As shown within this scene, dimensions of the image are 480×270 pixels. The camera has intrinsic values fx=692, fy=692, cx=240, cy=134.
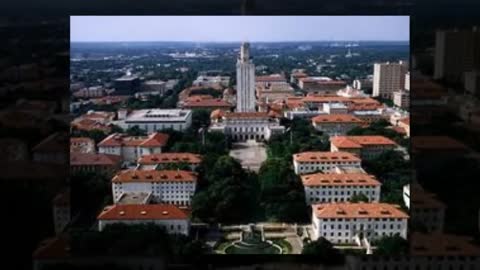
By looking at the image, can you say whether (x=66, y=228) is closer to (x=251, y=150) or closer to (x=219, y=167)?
(x=219, y=167)

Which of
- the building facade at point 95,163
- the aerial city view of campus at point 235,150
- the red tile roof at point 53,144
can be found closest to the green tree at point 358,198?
the aerial city view of campus at point 235,150

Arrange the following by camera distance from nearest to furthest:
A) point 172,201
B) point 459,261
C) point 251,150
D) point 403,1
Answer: point 403,1 → point 459,261 → point 172,201 → point 251,150

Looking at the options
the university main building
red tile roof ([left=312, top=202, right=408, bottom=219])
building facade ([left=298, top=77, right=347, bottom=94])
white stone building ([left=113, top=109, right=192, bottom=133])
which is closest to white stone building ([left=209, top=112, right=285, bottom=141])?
the university main building

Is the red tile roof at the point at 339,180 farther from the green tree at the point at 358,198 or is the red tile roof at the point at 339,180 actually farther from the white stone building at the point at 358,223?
the white stone building at the point at 358,223

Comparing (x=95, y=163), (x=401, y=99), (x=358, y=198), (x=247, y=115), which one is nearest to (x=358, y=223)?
(x=358, y=198)

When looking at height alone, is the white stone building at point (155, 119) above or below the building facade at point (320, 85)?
below

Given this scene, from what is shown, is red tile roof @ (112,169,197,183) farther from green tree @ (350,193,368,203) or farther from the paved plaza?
green tree @ (350,193,368,203)

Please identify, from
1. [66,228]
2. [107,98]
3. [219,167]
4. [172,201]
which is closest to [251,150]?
[219,167]
